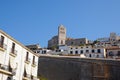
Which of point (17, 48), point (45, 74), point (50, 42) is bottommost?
point (45, 74)

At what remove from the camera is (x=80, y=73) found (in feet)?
172

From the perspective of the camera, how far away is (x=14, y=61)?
3134 centimetres

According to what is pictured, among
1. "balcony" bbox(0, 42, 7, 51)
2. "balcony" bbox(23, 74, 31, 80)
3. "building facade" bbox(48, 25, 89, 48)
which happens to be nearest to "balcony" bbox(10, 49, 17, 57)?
"balcony" bbox(0, 42, 7, 51)

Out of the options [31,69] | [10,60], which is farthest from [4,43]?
[31,69]

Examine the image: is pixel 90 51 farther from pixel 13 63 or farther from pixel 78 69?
pixel 13 63

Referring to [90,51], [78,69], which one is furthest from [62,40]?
[78,69]

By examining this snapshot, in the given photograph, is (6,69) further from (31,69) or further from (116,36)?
(116,36)

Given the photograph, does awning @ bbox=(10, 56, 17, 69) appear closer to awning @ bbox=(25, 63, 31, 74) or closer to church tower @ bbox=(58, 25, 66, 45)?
awning @ bbox=(25, 63, 31, 74)

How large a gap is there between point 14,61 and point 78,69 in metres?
23.9

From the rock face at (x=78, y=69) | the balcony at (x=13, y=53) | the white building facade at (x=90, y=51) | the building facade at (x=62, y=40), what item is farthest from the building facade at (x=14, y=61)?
the building facade at (x=62, y=40)

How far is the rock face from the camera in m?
51.0

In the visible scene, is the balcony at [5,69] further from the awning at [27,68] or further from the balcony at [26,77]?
the awning at [27,68]

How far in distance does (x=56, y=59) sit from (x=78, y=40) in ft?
194

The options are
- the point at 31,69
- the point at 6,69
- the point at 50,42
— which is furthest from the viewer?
the point at 50,42
